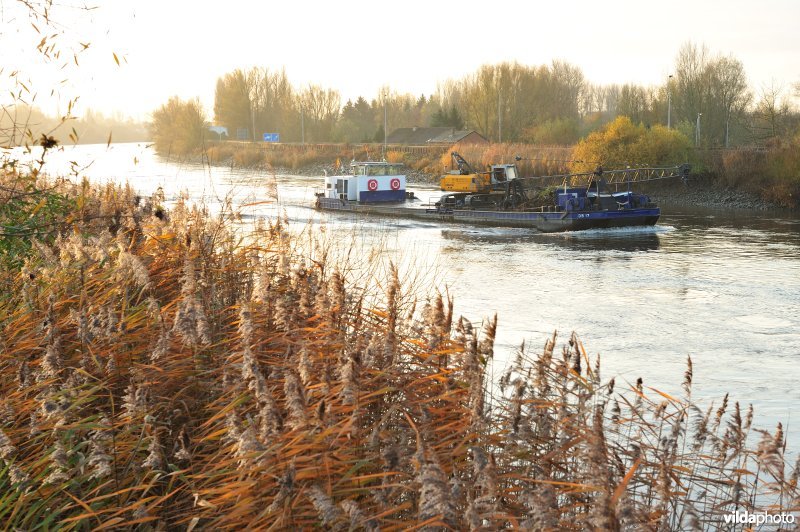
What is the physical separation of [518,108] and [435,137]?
8871 mm

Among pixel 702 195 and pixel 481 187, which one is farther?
pixel 702 195

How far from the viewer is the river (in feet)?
35.0

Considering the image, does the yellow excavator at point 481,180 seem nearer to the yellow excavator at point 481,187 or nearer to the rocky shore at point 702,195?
the yellow excavator at point 481,187

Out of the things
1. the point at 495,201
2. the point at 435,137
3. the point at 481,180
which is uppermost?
the point at 435,137

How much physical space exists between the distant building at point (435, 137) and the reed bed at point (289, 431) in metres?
73.3

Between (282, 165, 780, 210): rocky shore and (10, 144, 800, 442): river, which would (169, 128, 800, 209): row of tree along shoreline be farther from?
(10, 144, 800, 442): river

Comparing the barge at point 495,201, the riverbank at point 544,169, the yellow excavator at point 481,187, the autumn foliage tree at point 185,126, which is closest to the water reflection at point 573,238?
the barge at point 495,201

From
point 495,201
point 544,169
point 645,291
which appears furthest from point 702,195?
point 645,291

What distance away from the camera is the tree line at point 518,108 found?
65.9 meters

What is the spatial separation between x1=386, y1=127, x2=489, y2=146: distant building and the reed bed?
73260 mm

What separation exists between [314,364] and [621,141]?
48.0 m

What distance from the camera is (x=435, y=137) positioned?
8362cm

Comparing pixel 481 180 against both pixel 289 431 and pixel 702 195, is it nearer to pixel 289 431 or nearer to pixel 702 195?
pixel 702 195

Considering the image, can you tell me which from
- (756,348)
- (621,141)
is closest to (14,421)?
(756,348)
